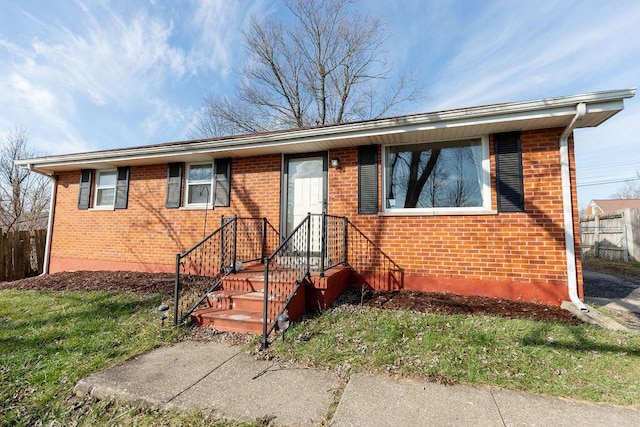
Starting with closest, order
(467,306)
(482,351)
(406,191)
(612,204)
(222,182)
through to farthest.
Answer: (482,351) → (467,306) → (406,191) → (222,182) → (612,204)

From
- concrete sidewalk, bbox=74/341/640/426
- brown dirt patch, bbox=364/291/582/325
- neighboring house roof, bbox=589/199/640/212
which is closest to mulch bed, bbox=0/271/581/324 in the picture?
brown dirt patch, bbox=364/291/582/325

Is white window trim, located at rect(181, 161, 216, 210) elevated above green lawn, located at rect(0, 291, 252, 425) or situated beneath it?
elevated above

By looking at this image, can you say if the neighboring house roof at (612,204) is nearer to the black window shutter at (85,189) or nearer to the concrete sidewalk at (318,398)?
the concrete sidewalk at (318,398)

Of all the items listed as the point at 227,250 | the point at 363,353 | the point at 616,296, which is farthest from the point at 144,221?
the point at 616,296

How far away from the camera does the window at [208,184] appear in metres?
6.47

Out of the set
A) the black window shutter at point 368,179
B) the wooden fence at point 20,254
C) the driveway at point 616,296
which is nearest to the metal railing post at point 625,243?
the driveway at point 616,296

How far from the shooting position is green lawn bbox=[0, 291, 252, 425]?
7.45 feet

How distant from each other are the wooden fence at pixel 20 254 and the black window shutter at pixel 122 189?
366 cm

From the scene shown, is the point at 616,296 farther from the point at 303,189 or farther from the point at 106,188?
the point at 106,188

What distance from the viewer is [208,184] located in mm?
6695

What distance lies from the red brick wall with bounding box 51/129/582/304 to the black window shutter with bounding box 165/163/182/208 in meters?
0.20

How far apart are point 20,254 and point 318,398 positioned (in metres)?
10.8

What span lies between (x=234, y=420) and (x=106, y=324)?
3.11 m

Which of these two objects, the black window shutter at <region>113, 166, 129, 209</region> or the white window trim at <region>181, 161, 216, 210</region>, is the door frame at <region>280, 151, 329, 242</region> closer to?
the white window trim at <region>181, 161, 216, 210</region>
